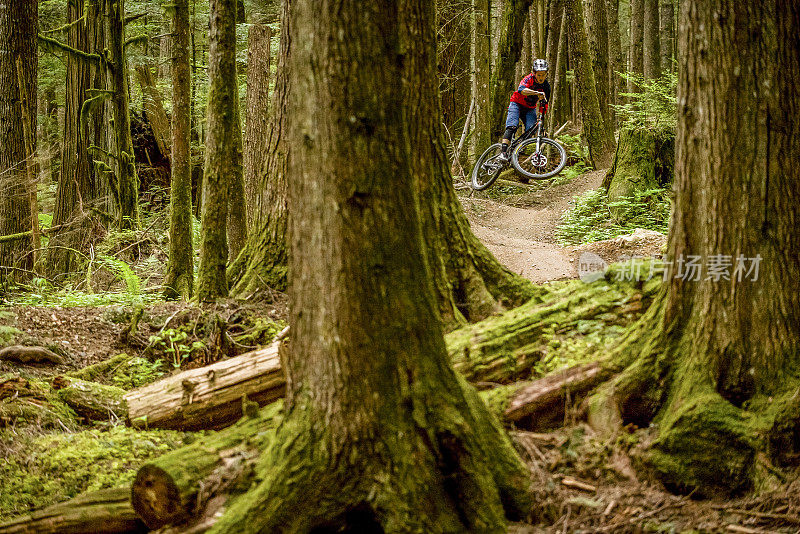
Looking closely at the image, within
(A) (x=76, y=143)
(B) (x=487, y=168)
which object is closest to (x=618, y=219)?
(B) (x=487, y=168)

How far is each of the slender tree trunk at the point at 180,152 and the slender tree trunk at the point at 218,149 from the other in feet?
4.29

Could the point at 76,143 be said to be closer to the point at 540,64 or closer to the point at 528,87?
the point at 528,87

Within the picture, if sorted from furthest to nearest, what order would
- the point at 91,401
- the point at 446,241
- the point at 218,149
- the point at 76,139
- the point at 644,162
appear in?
the point at 76,139 < the point at 644,162 < the point at 218,149 < the point at 91,401 < the point at 446,241

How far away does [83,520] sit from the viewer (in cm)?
387

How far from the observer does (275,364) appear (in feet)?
17.2

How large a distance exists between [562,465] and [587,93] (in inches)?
592

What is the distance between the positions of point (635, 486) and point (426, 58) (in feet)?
12.3

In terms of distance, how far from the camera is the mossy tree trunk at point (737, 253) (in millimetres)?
4180

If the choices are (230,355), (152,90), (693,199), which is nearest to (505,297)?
(693,199)

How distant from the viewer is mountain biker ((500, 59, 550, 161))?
13328mm

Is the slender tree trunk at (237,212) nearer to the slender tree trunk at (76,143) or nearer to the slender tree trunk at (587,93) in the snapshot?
the slender tree trunk at (76,143)

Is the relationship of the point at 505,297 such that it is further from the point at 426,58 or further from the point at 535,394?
the point at 426,58

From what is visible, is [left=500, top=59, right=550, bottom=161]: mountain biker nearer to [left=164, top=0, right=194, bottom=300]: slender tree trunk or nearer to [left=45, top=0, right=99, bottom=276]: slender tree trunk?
[left=164, top=0, right=194, bottom=300]: slender tree trunk

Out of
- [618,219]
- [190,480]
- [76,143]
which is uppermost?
[76,143]
